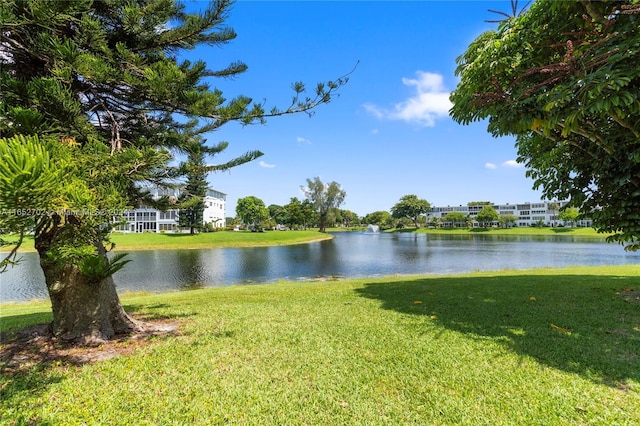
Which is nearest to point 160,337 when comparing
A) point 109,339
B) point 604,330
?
point 109,339

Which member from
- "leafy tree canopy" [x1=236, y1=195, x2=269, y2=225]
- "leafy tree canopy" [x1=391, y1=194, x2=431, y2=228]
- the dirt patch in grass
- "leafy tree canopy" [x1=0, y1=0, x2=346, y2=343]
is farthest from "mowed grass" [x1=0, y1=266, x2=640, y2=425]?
"leafy tree canopy" [x1=391, y1=194, x2=431, y2=228]

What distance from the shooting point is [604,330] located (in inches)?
158

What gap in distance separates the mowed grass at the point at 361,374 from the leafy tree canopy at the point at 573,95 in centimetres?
211

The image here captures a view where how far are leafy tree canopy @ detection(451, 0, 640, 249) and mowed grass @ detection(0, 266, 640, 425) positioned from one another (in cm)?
211

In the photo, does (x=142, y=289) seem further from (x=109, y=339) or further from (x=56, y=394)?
(x=56, y=394)

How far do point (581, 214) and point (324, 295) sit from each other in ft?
17.8

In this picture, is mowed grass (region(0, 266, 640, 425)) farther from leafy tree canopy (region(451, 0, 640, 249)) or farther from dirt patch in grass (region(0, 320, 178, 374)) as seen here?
leafy tree canopy (region(451, 0, 640, 249))

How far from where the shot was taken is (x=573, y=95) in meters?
3.27

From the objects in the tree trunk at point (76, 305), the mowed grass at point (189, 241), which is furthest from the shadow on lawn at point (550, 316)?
the mowed grass at point (189, 241)

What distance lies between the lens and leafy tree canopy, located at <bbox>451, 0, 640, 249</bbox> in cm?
322

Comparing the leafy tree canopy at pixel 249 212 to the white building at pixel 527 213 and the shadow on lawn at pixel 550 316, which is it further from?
the white building at pixel 527 213

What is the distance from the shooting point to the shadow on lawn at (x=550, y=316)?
321cm

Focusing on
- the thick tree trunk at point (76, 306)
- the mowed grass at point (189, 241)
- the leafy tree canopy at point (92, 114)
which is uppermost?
the leafy tree canopy at point (92, 114)

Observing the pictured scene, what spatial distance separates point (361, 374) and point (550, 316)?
366 centimetres
